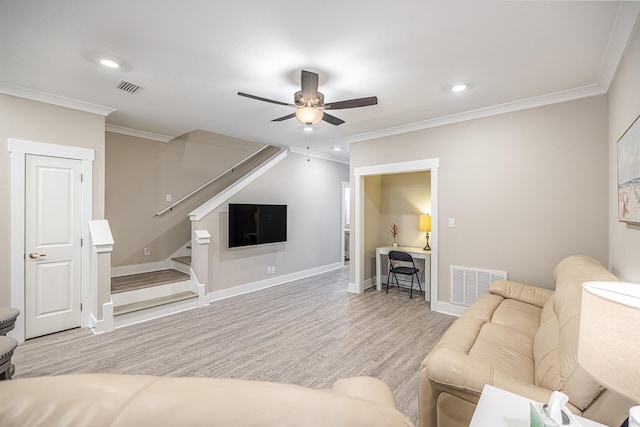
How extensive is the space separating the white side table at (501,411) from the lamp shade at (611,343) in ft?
1.30

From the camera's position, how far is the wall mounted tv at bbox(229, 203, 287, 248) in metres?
4.70

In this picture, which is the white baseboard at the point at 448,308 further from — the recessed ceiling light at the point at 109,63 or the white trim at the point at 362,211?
the recessed ceiling light at the point at 109,63

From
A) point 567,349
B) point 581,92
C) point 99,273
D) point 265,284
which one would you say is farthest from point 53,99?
point 581,92

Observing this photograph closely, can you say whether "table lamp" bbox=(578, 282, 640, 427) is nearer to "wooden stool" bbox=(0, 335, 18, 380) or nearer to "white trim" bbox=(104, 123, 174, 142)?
"wooden stool" bbox=(0, 335, 18, 380)

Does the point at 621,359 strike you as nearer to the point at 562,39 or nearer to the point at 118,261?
the point at 562,39

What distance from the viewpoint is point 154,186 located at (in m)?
5.00

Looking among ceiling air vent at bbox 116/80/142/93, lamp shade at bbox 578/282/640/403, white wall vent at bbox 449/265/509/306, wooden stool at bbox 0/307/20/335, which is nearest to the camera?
lamp shade at bbox 578/282/640/403

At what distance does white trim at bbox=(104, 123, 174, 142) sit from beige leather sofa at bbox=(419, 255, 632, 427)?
5.15 meters

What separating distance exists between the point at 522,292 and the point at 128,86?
4.61 metres

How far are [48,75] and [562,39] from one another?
4.34 m

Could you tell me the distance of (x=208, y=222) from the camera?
14.6ft

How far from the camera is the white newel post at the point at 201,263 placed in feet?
13.8

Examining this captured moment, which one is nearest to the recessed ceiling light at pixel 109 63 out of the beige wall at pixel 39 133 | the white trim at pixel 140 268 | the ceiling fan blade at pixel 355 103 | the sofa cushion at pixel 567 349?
the beige wall at pixel 39 133

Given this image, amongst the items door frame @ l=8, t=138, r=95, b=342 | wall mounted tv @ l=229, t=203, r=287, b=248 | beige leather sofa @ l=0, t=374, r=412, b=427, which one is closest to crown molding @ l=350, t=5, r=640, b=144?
wall mounted tv @ l=229, t=203, r=287, b=248
